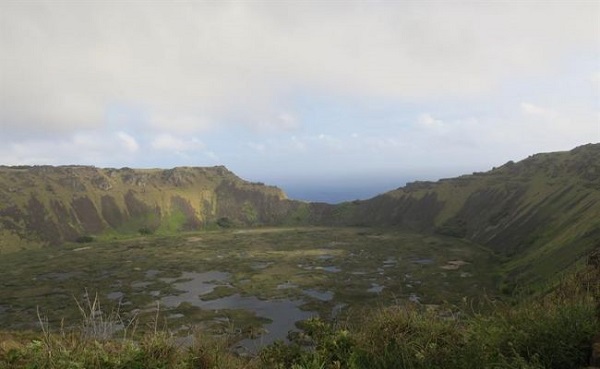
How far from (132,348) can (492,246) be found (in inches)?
5224

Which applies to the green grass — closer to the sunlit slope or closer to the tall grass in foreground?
the sunlit slope

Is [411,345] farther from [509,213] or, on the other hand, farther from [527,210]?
[509,213]

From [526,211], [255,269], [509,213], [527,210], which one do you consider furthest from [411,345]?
[509,213]

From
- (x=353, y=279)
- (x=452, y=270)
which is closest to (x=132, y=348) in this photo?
(x=353, y=279)

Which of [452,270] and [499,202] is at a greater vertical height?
[499,202]

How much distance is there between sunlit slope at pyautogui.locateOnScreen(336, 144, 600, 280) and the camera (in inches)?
3420

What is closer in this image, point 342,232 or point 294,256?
point 294,256

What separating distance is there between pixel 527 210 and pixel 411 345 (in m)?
131

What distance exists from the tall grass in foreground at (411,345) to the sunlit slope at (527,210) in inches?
2662

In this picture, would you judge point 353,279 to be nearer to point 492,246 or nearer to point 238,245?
point 492,246

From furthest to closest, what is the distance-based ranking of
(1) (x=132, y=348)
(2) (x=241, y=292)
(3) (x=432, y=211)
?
(3) (x=432, y=211)
(2) (x=241, y=292)
(1) (x=132, y=348)

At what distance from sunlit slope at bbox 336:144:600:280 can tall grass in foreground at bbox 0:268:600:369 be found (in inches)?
2662

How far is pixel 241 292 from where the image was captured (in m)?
92.2

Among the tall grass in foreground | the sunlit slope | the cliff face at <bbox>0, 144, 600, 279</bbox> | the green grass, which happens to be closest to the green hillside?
the sunlit slope
